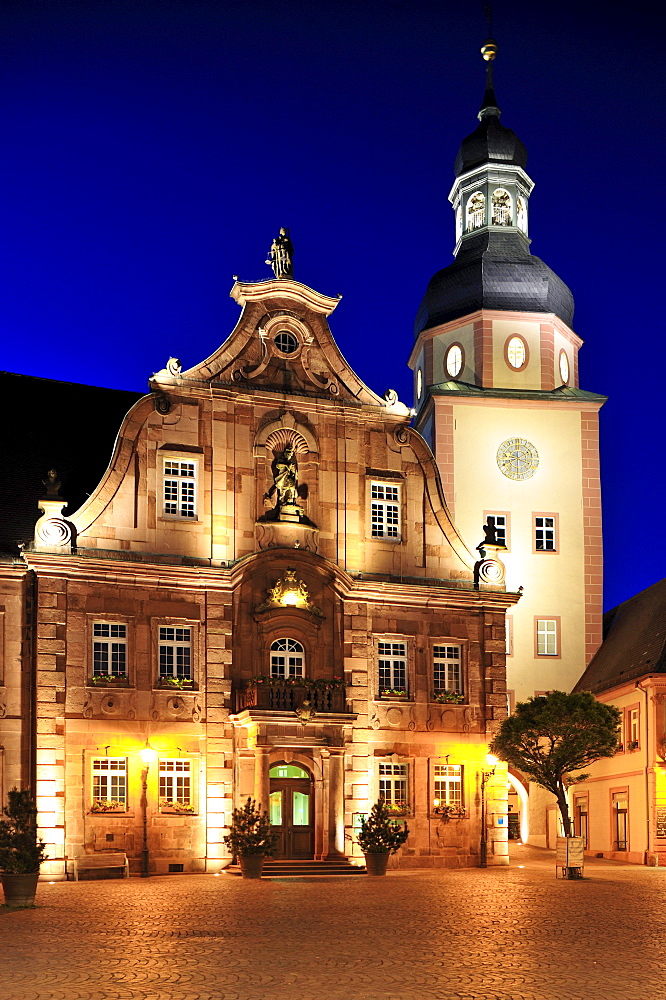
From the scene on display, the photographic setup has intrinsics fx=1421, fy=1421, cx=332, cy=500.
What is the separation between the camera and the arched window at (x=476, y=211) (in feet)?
191

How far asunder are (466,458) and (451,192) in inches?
539

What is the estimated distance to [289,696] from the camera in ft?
130

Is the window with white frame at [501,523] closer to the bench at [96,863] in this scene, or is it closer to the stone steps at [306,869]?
the stone steps at [306,869]

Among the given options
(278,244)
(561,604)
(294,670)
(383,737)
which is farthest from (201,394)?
(561,604)

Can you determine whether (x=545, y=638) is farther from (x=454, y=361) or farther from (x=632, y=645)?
(x=454, y=361)

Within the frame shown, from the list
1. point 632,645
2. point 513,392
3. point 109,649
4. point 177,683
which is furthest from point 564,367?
point 109,649

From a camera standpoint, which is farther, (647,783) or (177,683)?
(647,783)

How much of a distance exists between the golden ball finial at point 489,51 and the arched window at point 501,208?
328 inches

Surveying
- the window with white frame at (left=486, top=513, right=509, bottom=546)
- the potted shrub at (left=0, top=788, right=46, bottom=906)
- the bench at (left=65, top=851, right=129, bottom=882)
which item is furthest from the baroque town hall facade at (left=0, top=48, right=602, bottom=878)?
the potted shrub at (left=0, top=788, right=46, bottom=906)

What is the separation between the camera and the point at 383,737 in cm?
4159

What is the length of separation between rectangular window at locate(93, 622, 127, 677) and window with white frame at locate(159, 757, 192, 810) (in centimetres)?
283

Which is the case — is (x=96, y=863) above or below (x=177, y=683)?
below

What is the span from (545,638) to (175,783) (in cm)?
1819

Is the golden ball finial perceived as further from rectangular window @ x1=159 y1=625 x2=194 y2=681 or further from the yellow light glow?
the yellow light glow
